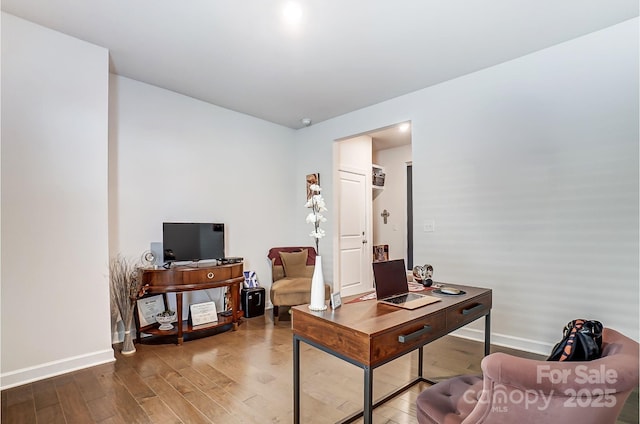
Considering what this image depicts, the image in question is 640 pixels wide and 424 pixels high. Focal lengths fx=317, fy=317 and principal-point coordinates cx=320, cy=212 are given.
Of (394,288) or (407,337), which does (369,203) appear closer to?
(394,288)

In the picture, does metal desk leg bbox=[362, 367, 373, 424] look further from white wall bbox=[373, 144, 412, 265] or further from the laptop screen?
white wall bbox=[373, 144, 412, 265]

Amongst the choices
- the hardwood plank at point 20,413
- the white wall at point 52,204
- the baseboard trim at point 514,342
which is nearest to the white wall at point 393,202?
the baseboard trim at point 514,342

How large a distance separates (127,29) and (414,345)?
126 inches

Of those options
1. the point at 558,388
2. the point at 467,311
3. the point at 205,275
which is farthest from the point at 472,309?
the point at 205,275

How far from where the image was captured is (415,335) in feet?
5.04

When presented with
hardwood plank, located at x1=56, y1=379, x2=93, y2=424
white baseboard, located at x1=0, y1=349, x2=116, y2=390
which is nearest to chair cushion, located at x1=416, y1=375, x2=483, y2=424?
hardwood plank, located at x1=56, y1=379, x2=93, y2=424

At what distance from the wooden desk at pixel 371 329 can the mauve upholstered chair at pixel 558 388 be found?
428 mm

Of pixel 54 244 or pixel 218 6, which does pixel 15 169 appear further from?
pixel 218 6

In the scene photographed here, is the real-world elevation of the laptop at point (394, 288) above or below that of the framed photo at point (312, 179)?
below

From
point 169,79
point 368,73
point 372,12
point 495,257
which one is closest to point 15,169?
point 169,79

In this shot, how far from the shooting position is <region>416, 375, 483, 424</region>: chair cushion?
1.33 meters

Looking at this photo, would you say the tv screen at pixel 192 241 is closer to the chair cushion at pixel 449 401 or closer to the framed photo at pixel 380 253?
the chair cushion at pixel 449 401

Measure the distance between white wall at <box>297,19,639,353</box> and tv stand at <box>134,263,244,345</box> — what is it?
223 cm

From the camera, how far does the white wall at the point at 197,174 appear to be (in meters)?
3.48
